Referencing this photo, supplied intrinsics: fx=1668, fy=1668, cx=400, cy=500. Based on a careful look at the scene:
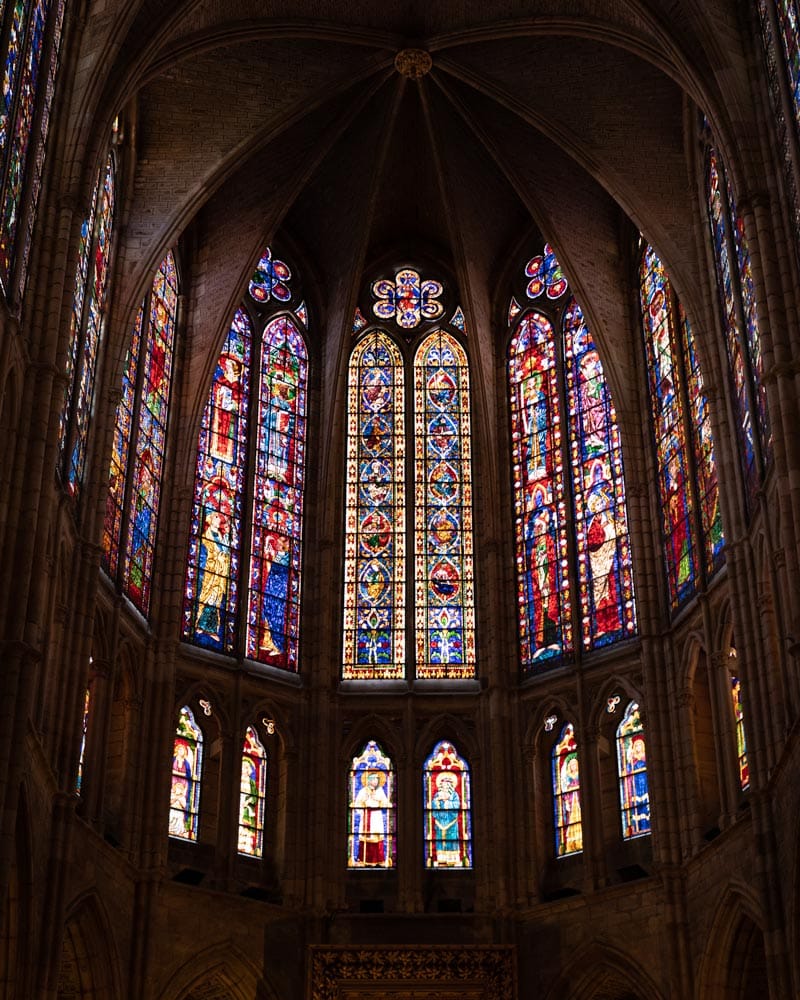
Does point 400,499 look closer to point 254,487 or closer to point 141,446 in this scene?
point 254,487

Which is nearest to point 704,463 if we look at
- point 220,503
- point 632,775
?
point 632,775

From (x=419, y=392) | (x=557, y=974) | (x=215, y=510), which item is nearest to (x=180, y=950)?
(x=557, y=974)

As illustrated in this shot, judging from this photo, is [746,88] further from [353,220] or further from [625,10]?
[353,220]

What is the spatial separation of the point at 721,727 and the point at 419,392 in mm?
8362

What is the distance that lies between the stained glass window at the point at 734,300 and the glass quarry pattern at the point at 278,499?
7244mm

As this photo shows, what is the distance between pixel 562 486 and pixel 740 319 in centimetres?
507

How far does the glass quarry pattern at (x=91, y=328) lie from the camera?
20.2 m

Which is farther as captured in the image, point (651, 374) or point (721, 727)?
point (651, 374)

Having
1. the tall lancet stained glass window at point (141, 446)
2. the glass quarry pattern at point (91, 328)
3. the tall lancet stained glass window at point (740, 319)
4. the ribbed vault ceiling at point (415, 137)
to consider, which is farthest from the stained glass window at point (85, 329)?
the tall lancet stained glass window at point (740, 319)

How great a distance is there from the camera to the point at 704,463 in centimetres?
2206

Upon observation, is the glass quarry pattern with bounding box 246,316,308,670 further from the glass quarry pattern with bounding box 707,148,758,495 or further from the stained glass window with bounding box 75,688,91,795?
the glass quarry pattern with bounding box 707,148,758,495

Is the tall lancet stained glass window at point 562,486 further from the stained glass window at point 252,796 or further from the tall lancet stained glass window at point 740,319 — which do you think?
the stained glass window at point 252,796

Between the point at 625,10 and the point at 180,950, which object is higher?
the point at 625,10

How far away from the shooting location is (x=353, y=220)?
2647 cm
